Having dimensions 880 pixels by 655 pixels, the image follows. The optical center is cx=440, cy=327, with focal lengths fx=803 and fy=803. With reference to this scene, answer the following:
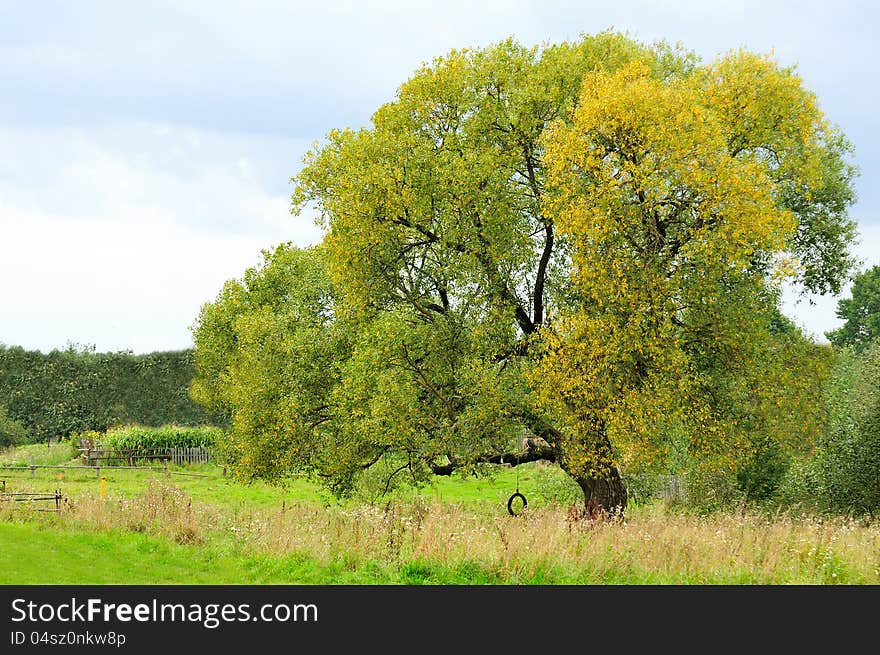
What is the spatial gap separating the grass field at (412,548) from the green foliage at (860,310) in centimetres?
5415

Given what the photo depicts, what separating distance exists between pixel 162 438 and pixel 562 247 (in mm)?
28767

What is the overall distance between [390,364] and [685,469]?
28.8ft

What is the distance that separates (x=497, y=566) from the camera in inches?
492

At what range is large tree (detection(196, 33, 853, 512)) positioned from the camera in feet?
52.4

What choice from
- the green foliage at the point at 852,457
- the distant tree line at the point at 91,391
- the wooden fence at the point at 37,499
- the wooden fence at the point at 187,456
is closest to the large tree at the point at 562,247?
the green foliage at the point at 852,457

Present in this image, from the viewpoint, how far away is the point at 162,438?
134 feet

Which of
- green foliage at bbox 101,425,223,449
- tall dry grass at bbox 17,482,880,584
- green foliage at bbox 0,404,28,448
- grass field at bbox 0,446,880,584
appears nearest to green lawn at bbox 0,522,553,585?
grass field at bbox 0,446,880,584

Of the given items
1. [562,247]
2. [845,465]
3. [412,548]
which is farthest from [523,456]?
[845,465]

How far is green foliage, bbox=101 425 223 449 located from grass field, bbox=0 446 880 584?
20.3 m

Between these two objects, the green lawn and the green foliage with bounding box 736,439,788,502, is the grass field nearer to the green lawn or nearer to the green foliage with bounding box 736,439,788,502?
the green lawn

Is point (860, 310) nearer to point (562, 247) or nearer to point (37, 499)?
point (562, 247)

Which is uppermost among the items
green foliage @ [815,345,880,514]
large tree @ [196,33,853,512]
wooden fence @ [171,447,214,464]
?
large tree @ [196,33,853,512]
